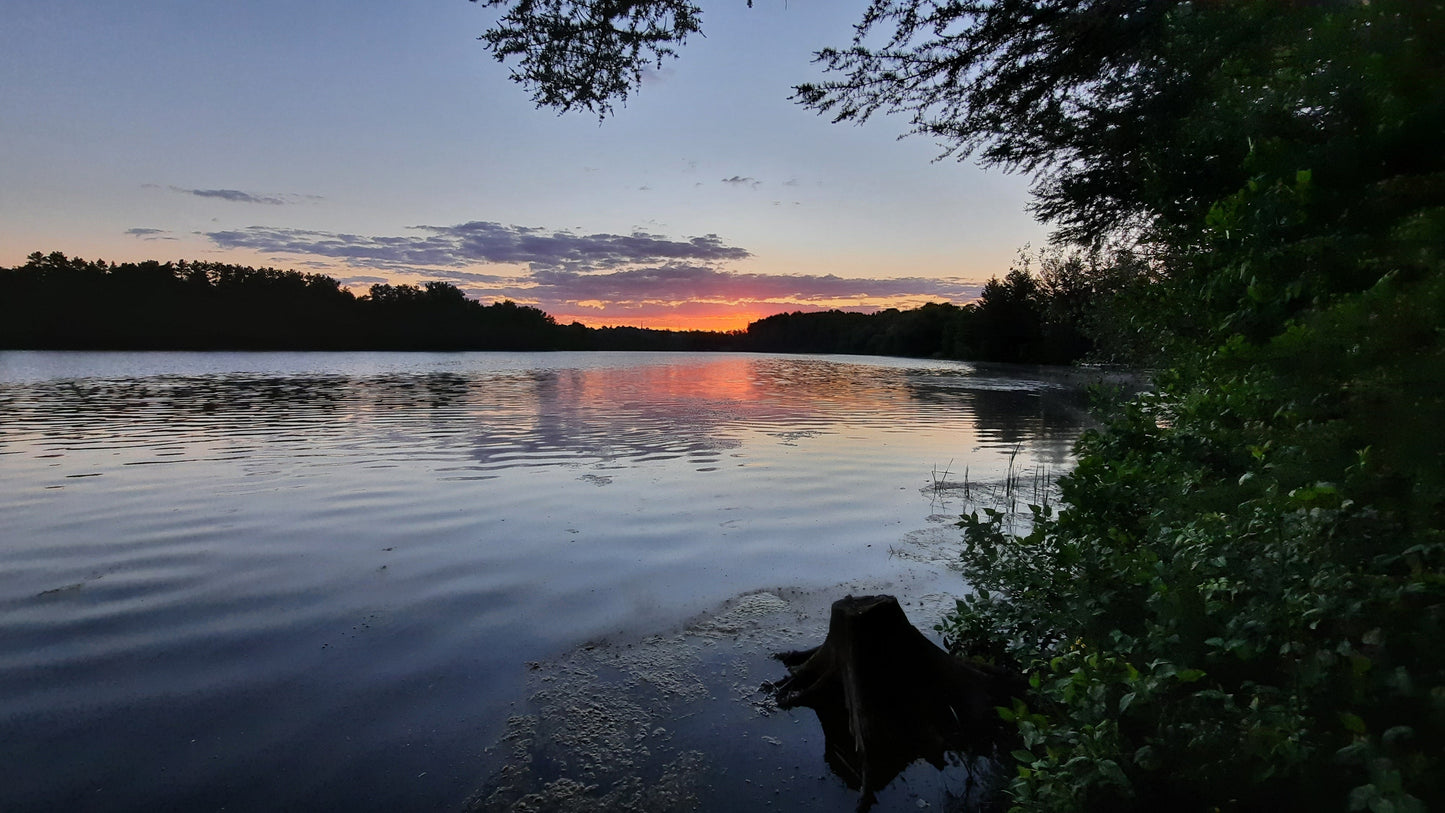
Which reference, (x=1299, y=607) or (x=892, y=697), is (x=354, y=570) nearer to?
(x=892, y=697)

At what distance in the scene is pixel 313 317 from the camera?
14525cm

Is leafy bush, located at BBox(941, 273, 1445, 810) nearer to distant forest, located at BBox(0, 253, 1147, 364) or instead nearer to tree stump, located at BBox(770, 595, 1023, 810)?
tree stump, located at BBox(770, 595, 1023, 810)

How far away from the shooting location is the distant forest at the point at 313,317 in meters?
102

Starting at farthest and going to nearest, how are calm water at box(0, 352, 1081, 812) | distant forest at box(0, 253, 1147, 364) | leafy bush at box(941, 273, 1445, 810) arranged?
distant forest at box(0, 253, 1147, 364) < calm water at box(0, 352, 1081, 812) < leafy bush at box(941, 273, 1445, 810)

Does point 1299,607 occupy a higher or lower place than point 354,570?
higher

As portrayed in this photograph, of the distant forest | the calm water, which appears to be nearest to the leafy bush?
the calm water

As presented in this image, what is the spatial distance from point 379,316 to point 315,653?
17018cm

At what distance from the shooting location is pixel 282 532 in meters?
10.7

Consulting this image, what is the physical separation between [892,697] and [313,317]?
555 ft

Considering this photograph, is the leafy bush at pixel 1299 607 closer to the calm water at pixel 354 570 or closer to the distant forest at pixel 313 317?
the calm water at pixel 354 570

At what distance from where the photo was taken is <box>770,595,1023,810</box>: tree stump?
491 centimetres

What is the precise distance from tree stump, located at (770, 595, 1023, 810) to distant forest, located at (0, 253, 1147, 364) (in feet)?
203

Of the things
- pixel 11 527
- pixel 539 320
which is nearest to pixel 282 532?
pixel 11 527

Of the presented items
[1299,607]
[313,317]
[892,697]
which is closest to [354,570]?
[892,697]
